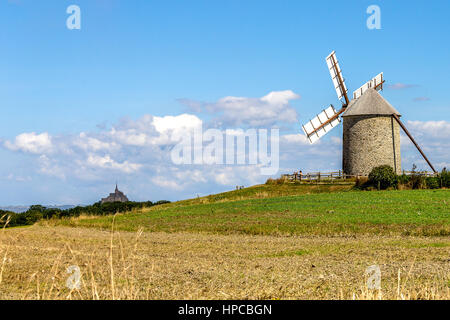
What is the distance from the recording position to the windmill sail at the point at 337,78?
56.5 meters

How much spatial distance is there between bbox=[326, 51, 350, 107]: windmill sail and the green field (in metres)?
21.2

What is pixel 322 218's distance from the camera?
1008 inches

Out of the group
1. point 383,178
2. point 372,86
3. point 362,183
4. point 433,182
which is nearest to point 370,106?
point 372,86

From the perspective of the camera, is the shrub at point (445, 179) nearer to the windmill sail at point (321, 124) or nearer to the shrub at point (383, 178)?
the shrub at point (383, 178)

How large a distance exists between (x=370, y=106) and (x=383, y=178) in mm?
10299

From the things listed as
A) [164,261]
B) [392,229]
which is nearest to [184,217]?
[392,229]

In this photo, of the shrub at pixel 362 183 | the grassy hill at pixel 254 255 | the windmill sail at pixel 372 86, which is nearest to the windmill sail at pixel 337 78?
the windmill sail at pixel 372 86

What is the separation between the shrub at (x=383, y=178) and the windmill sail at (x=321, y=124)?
10861 millimetres

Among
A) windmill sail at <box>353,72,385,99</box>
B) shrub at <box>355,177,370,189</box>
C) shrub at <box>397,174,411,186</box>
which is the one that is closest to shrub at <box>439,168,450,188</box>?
shrub at <box>397,174,411,186</box>

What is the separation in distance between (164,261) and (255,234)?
9.54 meters

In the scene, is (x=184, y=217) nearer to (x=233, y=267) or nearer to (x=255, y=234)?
(x=255, y=234)

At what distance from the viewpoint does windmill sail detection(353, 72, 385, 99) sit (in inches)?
2242

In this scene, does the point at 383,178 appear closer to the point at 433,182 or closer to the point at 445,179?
the point at 433,182

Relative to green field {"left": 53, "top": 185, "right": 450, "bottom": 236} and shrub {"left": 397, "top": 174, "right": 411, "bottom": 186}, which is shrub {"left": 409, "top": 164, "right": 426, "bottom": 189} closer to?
shrub {"left": 397, "top": 174, "right": 411, "bottom": 186}
